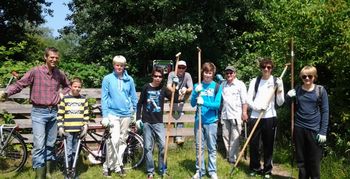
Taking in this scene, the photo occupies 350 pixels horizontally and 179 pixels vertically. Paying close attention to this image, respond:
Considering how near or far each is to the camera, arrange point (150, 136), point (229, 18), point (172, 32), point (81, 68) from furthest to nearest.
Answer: point (229, 18), point (172, 32), point (81, 68), point (150, 136)

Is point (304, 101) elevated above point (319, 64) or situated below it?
below

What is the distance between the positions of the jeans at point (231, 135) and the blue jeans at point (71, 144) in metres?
2.57

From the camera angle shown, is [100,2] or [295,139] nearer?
[295,139]

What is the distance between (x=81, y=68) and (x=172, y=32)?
3719 millimetres

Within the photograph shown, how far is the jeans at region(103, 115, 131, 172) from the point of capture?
6.20m

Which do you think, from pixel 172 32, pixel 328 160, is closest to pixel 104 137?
pixel 328 160

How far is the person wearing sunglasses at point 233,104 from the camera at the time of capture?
6766 millimetres

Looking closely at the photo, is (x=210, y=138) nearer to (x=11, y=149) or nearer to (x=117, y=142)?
(x=117, y=142)

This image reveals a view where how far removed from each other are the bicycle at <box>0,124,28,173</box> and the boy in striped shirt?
0.94 meters

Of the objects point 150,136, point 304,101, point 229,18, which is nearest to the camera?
point 304,101

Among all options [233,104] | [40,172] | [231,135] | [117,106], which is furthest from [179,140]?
[40,172]

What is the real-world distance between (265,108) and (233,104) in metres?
0.73

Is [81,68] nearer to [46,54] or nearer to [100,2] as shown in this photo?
[46,54]

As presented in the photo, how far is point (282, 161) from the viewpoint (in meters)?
7.41
